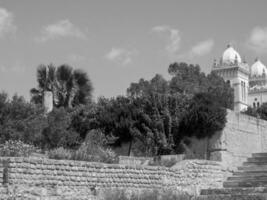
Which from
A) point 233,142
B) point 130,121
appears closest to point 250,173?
point 233,142

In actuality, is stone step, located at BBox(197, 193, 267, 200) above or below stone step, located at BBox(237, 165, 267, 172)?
below

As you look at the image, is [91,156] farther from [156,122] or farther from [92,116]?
[92,116]

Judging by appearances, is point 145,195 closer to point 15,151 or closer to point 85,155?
point 85,155

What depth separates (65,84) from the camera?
36.4 metres

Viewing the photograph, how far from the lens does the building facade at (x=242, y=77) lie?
106 metres

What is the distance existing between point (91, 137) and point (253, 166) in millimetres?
7131

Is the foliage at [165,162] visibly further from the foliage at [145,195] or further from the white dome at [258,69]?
the white dome at [258,69]

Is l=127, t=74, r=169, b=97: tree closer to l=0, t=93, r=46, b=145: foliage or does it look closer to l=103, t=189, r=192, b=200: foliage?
l=0, t=93, r=46, b=145: foliage

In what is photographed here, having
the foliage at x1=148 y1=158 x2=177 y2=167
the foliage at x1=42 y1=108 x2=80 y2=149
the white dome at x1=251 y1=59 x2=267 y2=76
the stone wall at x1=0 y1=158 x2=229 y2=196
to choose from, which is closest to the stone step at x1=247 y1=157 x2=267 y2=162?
the stone wall at x1=0 y1=158 x2=229 y2=196

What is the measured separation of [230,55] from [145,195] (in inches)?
3705

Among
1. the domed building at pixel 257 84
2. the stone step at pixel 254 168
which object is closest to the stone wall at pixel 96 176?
the stone step at pixel 254 168

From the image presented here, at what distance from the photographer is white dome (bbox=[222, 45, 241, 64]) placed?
10756cm

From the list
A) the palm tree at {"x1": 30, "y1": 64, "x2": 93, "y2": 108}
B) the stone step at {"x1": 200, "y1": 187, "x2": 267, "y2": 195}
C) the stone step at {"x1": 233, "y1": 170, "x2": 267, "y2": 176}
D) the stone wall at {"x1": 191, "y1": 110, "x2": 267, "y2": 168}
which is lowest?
the stone step at {"x1": 200, "y1": 187, "x2": 267, "y2": 195}

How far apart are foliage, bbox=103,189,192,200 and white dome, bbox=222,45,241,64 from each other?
302ft
